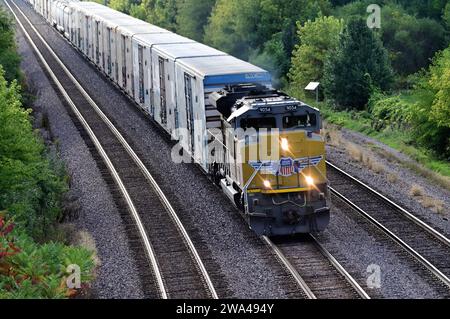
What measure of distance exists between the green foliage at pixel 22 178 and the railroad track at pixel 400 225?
8.61m

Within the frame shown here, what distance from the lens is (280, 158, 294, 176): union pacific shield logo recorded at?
61.3ft

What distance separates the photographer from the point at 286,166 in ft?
61.4

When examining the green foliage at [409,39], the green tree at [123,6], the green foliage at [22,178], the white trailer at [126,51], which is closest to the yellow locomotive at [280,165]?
the green foliage at [22,178]

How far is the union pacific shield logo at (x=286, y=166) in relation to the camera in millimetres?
18688

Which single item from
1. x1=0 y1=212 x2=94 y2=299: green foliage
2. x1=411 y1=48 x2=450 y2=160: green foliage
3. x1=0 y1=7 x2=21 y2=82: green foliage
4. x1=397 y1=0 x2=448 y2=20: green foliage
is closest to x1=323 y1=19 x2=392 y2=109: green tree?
x1=411 y1=48 x2=450 y2=160: green foliage

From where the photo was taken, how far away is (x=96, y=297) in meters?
16.4

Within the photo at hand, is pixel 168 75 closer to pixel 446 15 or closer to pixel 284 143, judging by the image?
pixel 284 143

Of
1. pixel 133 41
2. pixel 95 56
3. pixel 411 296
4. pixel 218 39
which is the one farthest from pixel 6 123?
pixel 218 39

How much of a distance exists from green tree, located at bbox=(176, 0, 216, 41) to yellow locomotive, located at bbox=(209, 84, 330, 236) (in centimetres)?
5082

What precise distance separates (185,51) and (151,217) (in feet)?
28.6

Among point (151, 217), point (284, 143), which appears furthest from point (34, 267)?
point (151, 217)

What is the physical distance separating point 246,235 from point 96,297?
4.96 metres

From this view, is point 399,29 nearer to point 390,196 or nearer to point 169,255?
point 390,196

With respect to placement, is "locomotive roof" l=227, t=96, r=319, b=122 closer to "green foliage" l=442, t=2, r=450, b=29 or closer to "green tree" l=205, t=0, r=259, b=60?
"green tree" l=205, t=0, r=259, b=60
